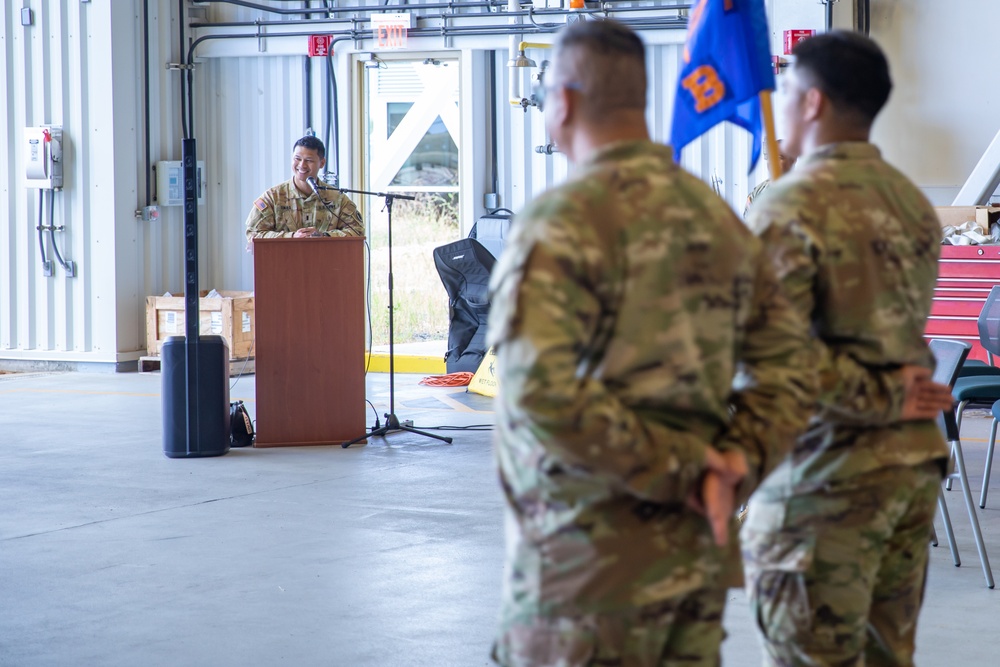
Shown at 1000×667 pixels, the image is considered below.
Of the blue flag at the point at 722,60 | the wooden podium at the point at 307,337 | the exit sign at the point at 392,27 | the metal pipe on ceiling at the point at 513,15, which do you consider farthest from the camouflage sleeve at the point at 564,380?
A: the exit sign at the point at 392,27

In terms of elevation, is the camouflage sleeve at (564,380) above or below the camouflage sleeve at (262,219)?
below

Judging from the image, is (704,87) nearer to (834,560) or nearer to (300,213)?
(834,560)

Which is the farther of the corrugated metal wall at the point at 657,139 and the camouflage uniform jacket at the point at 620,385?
the corrugated metal wall at the point at 657,139

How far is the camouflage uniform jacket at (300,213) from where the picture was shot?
7738 millimetres

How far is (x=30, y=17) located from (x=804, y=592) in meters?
10.8

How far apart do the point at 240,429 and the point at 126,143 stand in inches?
184

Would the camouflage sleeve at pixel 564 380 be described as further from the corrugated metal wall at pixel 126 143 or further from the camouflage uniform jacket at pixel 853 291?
the corrugated metal wall at pixel 126 143

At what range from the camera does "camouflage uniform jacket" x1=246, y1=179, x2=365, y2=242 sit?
774 centimetres

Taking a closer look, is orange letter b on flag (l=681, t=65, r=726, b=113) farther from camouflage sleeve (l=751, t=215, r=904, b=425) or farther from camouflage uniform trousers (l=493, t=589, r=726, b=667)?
camouflage uniform trousers (l=493, t=589, r=726, b=667)

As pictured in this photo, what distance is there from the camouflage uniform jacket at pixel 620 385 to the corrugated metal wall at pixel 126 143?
28.9ft

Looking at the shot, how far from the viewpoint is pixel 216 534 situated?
514cm

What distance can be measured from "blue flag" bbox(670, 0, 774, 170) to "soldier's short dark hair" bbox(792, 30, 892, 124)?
0.47 metres

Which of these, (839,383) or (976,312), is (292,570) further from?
(976,312)

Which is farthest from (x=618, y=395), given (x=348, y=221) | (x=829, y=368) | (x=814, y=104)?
(x=348, y=221)
